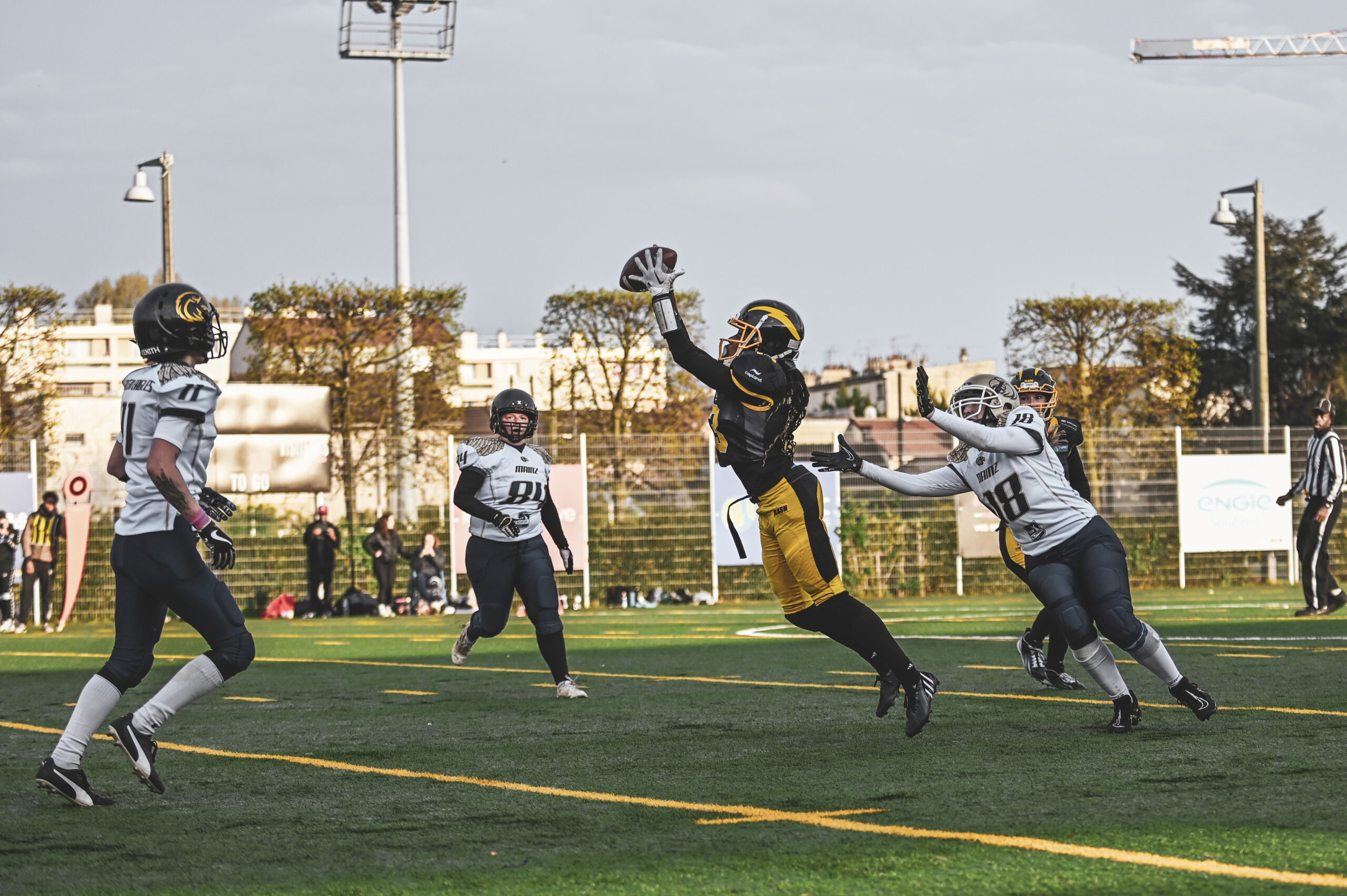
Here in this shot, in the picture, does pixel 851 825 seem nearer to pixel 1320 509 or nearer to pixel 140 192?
pixel 1320 509

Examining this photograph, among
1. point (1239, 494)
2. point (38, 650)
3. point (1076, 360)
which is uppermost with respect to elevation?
point (1076, 360)

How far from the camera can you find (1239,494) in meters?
26.9

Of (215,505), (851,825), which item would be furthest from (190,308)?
(851,825)

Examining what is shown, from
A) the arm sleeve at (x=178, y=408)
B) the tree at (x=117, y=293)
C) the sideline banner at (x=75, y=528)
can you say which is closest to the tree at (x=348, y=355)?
the sideline banner at (x=75, y=528)

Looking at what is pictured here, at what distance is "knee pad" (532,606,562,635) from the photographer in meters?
10.4

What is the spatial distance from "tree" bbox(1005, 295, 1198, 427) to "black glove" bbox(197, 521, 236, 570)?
32295 millimetres

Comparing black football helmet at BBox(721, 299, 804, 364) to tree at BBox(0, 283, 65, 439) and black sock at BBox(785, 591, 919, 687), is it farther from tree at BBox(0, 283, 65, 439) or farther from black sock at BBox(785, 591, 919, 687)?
tree at BBox(0, 283, 65, 439)

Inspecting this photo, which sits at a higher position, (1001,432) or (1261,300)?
(1261,300)

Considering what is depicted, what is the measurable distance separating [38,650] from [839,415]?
66.5 meters

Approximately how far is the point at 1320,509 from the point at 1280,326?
3434 centimetres

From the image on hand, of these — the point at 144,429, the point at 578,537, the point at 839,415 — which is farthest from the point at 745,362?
the point at 839,415

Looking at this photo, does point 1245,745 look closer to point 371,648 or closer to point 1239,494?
point 371,648

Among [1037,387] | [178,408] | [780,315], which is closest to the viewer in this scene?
[178,408]

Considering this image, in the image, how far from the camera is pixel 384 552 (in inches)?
952
